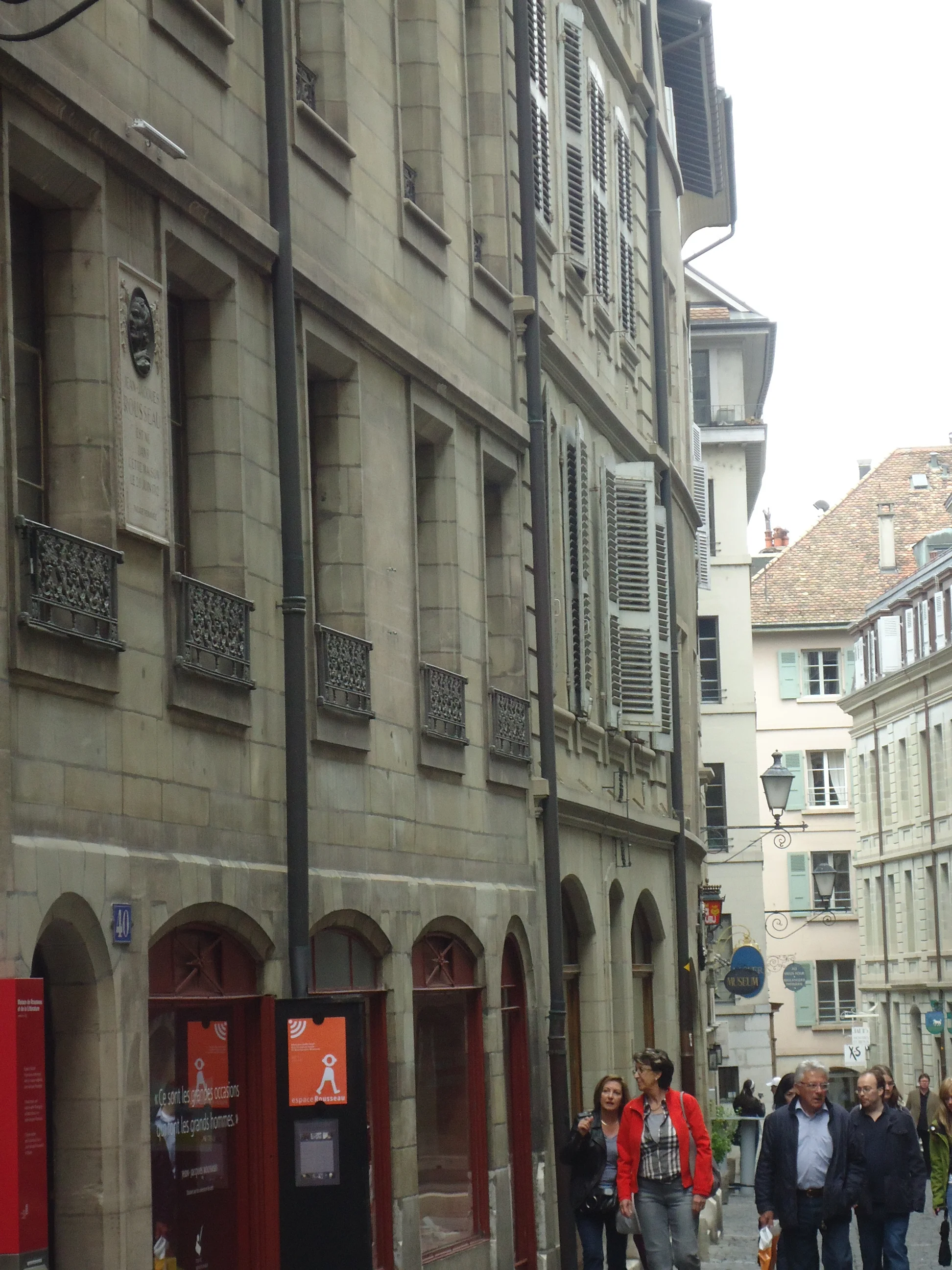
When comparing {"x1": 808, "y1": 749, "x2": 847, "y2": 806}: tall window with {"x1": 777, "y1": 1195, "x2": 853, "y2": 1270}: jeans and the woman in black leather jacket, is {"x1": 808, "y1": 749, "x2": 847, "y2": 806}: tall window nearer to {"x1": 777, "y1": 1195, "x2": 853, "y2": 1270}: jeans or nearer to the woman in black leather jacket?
the woman in black leather jacket

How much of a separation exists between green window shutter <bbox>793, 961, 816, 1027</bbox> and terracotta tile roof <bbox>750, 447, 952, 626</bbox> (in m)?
11.5

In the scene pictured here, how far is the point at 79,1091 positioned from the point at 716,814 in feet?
124

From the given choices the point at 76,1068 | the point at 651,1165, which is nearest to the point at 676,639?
the point at 651,1165

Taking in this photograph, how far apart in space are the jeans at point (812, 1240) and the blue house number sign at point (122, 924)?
5.43m

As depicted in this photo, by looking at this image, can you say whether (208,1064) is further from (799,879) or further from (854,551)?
(854,551)

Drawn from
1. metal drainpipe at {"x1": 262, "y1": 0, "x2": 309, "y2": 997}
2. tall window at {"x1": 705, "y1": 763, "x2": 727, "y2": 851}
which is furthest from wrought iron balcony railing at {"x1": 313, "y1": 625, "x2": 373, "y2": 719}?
tall window at {"x1": 705, "y1": 763, "x2": 727, "y2": 851}

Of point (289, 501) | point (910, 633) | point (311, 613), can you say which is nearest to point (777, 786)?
point (311, 613)

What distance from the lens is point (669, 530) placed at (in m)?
26.8

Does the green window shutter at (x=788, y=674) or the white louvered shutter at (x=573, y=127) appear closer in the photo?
the white louvered shutter at (x=573, y=127)

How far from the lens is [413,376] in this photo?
1608 cm

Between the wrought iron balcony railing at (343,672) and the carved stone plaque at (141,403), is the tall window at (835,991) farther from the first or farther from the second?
the carved stone plaque at (141,403)

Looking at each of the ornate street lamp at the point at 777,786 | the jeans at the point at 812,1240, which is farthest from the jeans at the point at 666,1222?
the ornate street lamp at the point at 777,786

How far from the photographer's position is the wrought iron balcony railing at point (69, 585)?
9.90 metres

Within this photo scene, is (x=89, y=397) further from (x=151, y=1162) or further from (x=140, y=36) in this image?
(x=151, y=1162)
